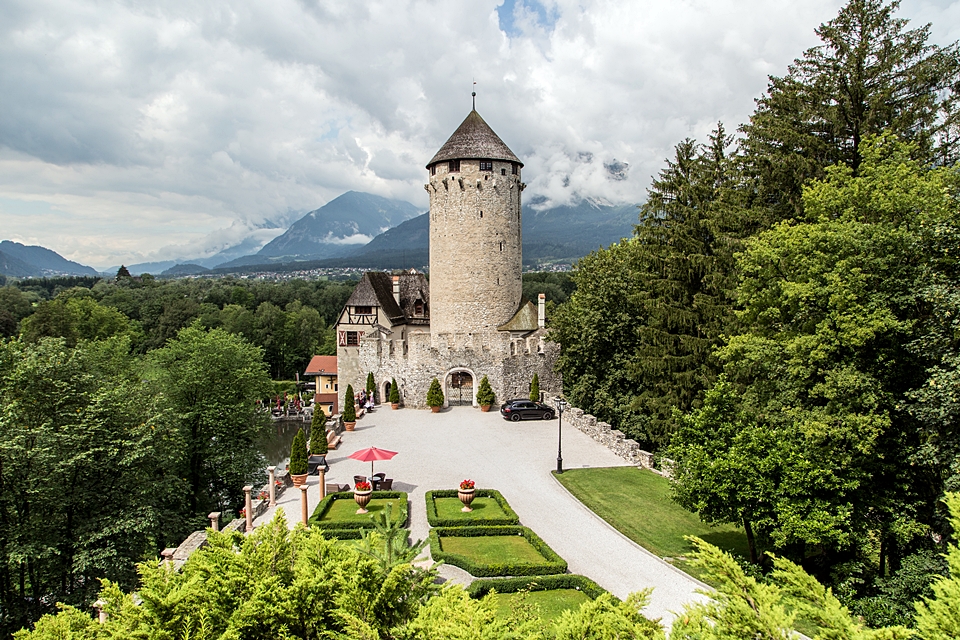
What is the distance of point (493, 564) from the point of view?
1428cm

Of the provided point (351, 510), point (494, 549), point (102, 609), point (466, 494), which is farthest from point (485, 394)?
point (102, 609)

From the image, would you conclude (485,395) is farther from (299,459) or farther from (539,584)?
(539,584)

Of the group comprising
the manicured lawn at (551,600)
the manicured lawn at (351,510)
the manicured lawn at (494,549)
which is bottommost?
the manicured lawn at (551,600)

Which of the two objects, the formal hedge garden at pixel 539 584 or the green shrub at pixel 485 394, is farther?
the green shrub at pixel 485 394

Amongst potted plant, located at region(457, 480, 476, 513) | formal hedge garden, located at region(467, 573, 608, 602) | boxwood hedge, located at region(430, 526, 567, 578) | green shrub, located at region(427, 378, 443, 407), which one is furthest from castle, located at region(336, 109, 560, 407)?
formal hedge garden, located at region(467, 573, 608, 602)

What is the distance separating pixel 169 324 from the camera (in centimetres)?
6769

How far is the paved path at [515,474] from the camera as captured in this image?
562 inches

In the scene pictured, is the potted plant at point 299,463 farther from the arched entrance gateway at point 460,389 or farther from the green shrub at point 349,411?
the arched entrance gateway at point 460,389

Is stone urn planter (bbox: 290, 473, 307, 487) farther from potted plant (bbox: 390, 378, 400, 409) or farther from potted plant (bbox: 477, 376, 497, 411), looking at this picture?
potted plant (bbox: 477, 376, 497, 411)

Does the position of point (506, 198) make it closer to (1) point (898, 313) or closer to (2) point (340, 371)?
(2) point (340, 371)

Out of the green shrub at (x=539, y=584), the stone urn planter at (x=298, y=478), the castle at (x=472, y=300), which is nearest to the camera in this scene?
the green shrub at (x=539, y=584)

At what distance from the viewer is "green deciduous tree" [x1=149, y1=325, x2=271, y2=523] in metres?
25.4

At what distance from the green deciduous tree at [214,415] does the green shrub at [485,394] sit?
11.7m

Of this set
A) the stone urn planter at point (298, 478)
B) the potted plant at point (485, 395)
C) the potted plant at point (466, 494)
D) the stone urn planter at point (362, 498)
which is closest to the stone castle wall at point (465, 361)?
the potted plant at point (485, 395)
